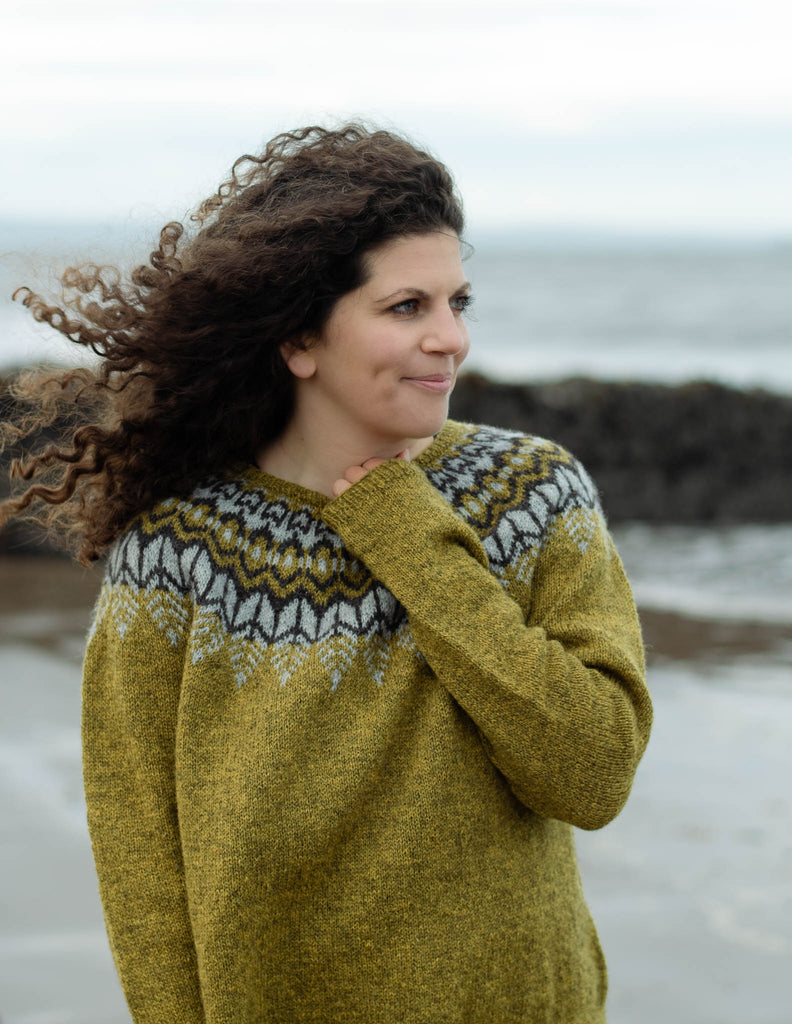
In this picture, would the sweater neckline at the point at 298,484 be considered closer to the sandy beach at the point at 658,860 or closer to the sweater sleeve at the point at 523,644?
the sweater sleeve at the point at 523,644

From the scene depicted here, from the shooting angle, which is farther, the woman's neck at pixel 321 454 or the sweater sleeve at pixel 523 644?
the woman's neck at pixel 321 454

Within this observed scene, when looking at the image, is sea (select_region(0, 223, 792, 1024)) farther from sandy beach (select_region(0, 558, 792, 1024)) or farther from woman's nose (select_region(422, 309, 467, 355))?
woman's nose (select_region(422, 309, 467, 355))

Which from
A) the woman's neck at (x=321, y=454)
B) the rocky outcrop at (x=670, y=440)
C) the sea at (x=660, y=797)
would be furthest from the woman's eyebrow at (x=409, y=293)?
the rocky outcrop at (x=670, y=440)

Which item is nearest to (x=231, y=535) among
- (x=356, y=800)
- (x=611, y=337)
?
(x=356, y=800)

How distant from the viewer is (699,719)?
4.87 m

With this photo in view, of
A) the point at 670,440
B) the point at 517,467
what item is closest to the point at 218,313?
the point at 517,467

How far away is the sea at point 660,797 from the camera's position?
3115 millimetres

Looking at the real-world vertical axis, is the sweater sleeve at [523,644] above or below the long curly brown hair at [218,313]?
below

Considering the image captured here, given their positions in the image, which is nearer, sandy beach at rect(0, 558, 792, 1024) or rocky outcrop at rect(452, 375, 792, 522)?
sandy beach at rect(0, 558, 792, 1024)

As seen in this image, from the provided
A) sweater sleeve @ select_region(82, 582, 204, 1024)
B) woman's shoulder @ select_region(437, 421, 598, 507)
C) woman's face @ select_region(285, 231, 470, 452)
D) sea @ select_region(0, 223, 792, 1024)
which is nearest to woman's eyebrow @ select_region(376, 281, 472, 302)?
woman's face @ select_region(285, 231, 470, 452)

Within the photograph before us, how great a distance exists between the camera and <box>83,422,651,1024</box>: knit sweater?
72.4 inches

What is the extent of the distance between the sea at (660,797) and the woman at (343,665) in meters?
0.43

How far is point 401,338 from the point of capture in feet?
6.18

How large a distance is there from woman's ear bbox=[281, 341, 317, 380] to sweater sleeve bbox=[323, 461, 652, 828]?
0.22 m
